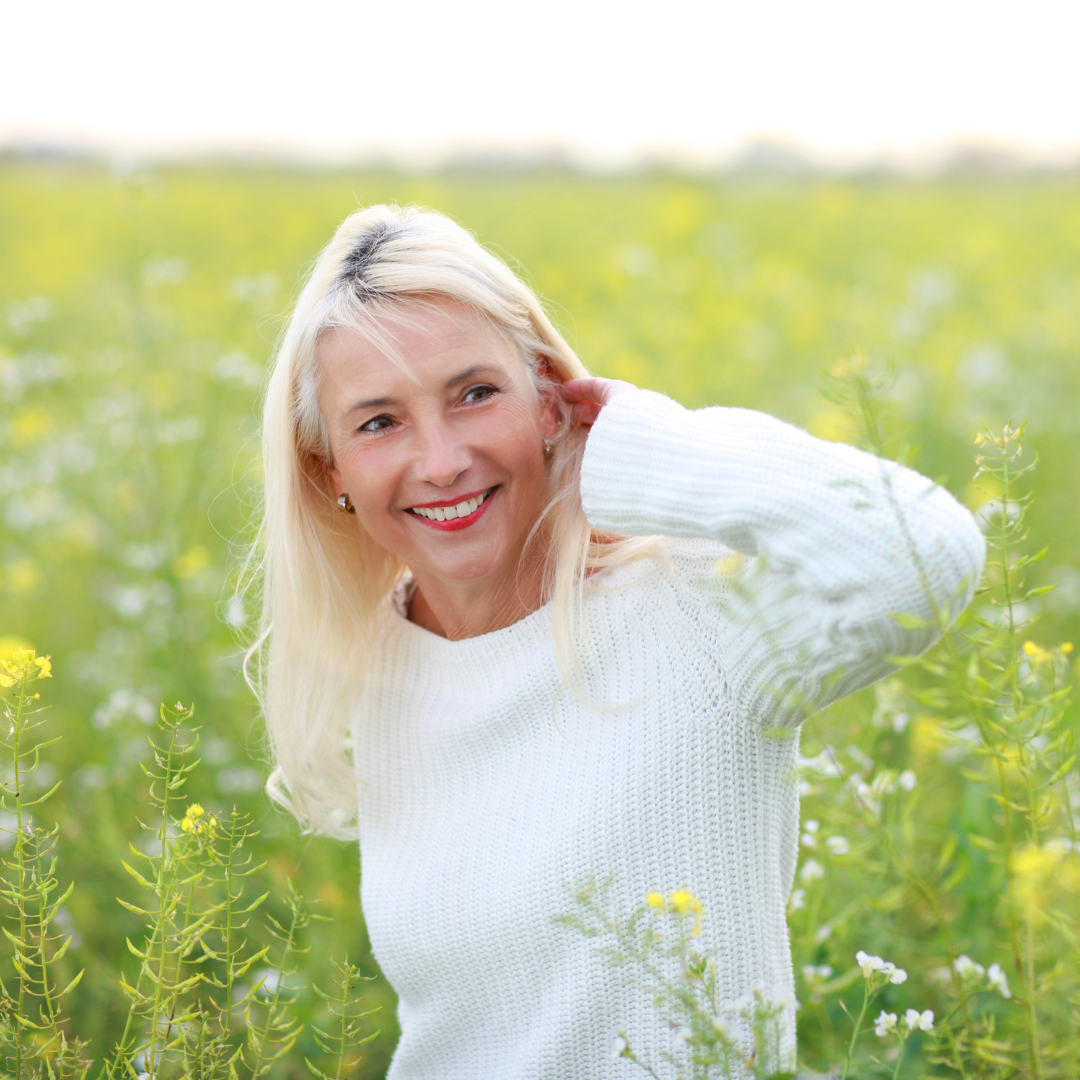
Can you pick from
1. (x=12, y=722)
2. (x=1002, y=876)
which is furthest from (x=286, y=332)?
(x=1002, y=876)

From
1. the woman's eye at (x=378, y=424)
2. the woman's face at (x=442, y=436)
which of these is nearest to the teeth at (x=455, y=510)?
the woman's face at (x=442, y=436)

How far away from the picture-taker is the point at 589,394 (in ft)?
4.98

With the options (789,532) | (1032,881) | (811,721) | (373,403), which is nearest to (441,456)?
(373,403)

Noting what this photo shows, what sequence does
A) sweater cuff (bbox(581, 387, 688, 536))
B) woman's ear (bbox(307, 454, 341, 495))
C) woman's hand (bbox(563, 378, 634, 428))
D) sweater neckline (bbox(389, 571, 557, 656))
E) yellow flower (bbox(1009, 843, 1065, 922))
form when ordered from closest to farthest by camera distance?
yellow flower (bbox(1009, 843, 1065, 922)) < sweater cuff (bbox(581, 387, 688, 536)) < woman's hand (bbox(563, 378, 634, 428)) < sweater neckline (bbox(389, 571, 557, 656)) < woman's ear (bbox(307, 454, 341, 495))

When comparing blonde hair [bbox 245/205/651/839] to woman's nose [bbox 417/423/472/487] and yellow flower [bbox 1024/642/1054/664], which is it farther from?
yellow flower [bbox 1024/642/1054/664]

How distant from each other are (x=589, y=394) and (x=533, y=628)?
1.16ft

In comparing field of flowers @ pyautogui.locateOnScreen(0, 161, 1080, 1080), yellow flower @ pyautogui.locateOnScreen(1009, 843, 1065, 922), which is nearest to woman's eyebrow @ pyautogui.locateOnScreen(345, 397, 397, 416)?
field of flowers @ pyautogui.locateOnScreen(0, 161, 1080, 1080)

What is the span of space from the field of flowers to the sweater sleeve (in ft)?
0.20

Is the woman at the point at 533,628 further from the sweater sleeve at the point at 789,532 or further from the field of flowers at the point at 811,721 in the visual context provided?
the field of flowers at the point at 811,721

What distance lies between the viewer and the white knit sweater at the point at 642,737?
3.62 feet

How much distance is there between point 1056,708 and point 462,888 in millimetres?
840

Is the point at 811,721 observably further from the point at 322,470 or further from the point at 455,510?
the point at 322,470

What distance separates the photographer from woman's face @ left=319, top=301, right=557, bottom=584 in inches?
57.4

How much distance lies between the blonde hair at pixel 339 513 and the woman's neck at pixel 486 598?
0.18 feet
